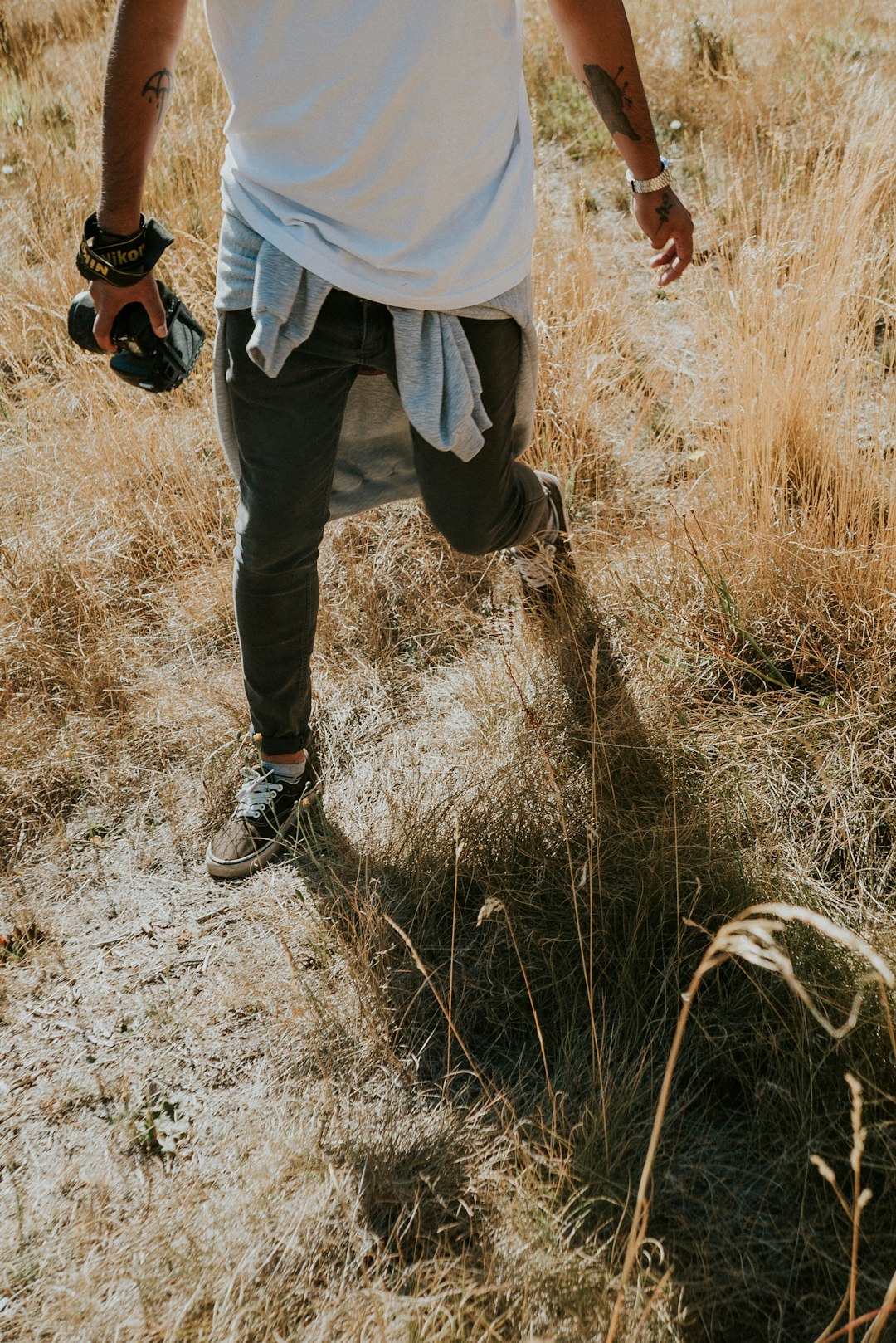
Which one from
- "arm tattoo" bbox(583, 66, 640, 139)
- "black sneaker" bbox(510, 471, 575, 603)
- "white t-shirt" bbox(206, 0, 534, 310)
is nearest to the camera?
"white t-shirt" bbox(206, 0, 534, 310)

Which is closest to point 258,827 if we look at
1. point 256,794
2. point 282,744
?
point 256,794

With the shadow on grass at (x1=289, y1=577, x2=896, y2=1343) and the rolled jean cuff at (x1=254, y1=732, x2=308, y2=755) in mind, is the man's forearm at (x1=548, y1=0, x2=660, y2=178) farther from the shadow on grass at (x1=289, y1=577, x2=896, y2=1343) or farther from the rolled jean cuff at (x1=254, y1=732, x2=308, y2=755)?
the rolled jean cuff at (x1=254, y1=732, x2=308, y2=755)

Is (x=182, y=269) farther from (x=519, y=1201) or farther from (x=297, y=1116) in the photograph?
(x=519, y=1201)

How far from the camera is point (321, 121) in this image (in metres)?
1.69

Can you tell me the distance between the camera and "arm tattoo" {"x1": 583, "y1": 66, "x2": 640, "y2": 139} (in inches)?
80.9

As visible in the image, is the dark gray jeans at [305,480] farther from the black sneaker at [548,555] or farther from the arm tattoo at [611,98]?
the arm tattoo at [611,98]

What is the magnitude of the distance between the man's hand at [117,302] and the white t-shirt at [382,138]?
27 cm

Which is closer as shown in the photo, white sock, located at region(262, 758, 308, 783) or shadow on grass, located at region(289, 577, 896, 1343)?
shadow on grass, located at region(289, 577, 896, 1343)

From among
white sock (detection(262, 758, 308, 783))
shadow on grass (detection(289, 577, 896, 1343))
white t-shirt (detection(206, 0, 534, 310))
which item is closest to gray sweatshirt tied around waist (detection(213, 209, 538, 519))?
white t-shirt (detection(206, 0, 534, 310))

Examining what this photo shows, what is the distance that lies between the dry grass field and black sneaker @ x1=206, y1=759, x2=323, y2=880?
0.06m

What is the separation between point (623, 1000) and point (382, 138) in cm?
154

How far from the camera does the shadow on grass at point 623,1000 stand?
4.84ft

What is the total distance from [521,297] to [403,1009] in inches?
54.1

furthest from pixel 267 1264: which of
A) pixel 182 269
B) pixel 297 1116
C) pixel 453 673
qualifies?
pixel 182 269
